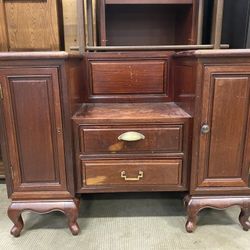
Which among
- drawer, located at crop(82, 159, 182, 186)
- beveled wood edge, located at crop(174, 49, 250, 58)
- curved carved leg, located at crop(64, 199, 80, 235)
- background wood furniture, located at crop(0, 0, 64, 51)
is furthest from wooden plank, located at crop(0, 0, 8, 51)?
beveled wood edge, located at crop(174, 49, 250, 58)

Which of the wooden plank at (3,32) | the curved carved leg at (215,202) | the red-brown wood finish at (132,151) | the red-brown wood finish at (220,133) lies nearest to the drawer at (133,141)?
the red-brown wood finish at (132,151)

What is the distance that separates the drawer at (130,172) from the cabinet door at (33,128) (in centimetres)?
14

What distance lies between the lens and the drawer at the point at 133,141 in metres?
1.18

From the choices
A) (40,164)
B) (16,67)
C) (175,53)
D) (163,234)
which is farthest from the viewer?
(175,53)

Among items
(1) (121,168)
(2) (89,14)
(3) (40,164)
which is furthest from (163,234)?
(2) (89,14)

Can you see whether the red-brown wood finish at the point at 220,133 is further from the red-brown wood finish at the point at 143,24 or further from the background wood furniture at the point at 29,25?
the background wood furniture at the point at 29,25

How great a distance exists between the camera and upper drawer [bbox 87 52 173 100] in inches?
57.1

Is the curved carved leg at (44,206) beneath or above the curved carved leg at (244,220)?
above

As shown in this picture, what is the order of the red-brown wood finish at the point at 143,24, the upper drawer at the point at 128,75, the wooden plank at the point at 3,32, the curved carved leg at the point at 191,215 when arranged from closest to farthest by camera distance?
the curved carved leg at the point at 191,215 → the upper drawer at the point at 128,75 → the wooden plank at the point at 3,32 → the red-brown wood finish at the point at 143,24

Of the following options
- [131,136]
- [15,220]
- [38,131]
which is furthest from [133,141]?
[15,220]

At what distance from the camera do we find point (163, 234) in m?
1.30

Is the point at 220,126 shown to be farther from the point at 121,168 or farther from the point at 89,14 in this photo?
the point at 89,14

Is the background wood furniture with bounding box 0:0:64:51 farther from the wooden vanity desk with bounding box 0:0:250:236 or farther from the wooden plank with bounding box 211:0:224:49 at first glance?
the wooden plank with bounding box 211:0:224:49

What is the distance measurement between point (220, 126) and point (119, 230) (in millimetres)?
736
